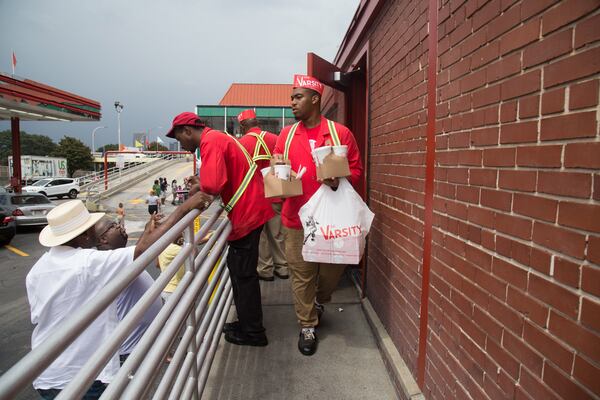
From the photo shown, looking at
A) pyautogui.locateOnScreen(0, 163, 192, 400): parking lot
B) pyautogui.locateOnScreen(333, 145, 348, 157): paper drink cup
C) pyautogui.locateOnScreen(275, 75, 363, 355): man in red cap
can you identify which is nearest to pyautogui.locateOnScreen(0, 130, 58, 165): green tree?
pyautogui.locateOnScreen(0, 163, 192, 400): parking lot

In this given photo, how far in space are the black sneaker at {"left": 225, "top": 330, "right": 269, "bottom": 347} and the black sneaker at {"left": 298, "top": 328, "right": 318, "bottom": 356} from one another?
299mm

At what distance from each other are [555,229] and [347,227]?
1658 mm

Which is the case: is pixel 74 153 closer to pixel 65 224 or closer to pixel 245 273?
pixel 245 273

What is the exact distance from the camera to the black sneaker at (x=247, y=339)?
3.15 m

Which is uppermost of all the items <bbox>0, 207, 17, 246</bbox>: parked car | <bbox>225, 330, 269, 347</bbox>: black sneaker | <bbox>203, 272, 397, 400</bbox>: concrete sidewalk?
<bbox>225, 330, 269, 347</bbox>: black sneaker

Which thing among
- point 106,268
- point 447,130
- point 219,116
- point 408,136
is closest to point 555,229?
point 447,130

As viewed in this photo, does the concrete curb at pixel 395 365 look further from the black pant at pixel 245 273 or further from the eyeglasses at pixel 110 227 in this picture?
the eyeglasses at pixel 110 227

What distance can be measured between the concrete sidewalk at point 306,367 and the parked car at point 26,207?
13304 mm

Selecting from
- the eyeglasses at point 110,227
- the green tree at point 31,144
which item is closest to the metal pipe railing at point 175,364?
the eyeglasses at point 110,227

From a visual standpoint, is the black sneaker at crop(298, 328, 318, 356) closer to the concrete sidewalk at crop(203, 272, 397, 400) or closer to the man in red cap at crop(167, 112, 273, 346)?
the concrete sidewalk at crop(203, 272, 397, 400)

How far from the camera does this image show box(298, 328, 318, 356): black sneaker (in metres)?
3.02

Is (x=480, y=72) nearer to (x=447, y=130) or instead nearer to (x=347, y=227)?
(x=447, y=130)

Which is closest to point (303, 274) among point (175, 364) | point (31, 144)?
point (175, 364)

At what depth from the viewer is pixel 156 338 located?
165 cm
